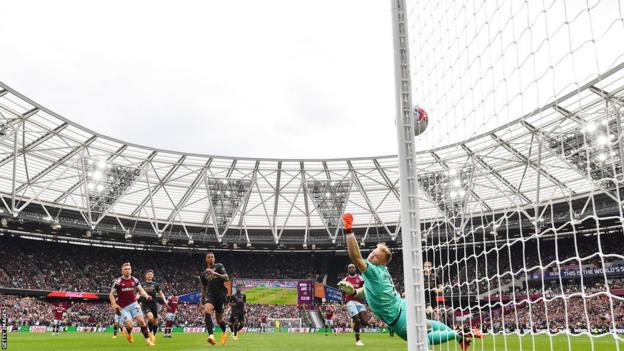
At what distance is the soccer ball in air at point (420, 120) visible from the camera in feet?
19.5

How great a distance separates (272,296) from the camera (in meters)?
44.1

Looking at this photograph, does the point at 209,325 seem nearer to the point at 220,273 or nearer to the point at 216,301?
the point at 216,301

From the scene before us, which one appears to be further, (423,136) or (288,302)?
(288,302)

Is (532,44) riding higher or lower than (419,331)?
higher

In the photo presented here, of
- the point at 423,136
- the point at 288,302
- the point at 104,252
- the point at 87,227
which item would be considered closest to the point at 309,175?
the point at 288,302

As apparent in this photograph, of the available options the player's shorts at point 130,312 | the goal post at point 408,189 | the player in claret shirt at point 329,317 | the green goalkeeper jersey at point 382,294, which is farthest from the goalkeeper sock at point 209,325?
the player in claret shirt at point 329,317

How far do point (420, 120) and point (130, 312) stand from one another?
9.94 metres

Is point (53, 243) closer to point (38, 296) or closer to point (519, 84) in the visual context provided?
point (38, 296)

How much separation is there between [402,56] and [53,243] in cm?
4645

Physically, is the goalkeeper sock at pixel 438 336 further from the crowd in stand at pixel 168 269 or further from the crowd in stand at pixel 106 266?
the crowd in stand at pixel 106 266

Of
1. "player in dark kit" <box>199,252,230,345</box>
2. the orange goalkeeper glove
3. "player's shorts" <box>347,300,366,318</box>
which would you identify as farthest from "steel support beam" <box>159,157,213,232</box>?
the orange goalkeeper glove

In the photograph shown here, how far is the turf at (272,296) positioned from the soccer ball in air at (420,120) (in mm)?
39562

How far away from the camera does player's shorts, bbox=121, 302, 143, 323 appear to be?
12.9m

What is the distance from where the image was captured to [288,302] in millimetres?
43938
